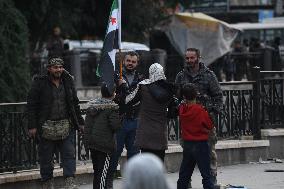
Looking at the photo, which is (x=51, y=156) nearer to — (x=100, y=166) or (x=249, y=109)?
(x=100, y=166)

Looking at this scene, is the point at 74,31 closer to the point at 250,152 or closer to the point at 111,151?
the point at 250,152

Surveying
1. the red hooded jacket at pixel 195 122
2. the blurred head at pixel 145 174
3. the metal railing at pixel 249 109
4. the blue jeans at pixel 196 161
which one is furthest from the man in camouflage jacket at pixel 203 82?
the blurred head at pixel 145 174

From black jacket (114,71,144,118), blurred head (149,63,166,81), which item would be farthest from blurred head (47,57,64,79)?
blurred head (149,63,166,81)

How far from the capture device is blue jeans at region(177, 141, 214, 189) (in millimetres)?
11336

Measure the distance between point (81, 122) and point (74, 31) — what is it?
1595 cm

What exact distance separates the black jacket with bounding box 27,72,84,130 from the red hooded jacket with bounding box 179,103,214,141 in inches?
66.3

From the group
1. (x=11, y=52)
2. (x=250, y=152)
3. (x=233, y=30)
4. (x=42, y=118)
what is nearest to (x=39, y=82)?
(x=42, y=118)

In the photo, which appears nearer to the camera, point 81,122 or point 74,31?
point 81,122

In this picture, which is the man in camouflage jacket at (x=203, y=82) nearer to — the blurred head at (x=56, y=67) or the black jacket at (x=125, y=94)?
the black jacket at (x=125, y=94)

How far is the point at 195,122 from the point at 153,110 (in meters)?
0.58

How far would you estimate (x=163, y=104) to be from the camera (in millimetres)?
11617

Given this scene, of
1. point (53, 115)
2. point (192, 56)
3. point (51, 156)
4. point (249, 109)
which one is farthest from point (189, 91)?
point (249, 109)

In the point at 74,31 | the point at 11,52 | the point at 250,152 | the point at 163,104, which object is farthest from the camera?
the point at 74,31

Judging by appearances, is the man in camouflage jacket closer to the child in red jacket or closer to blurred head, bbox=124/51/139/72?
the child in red jacket
